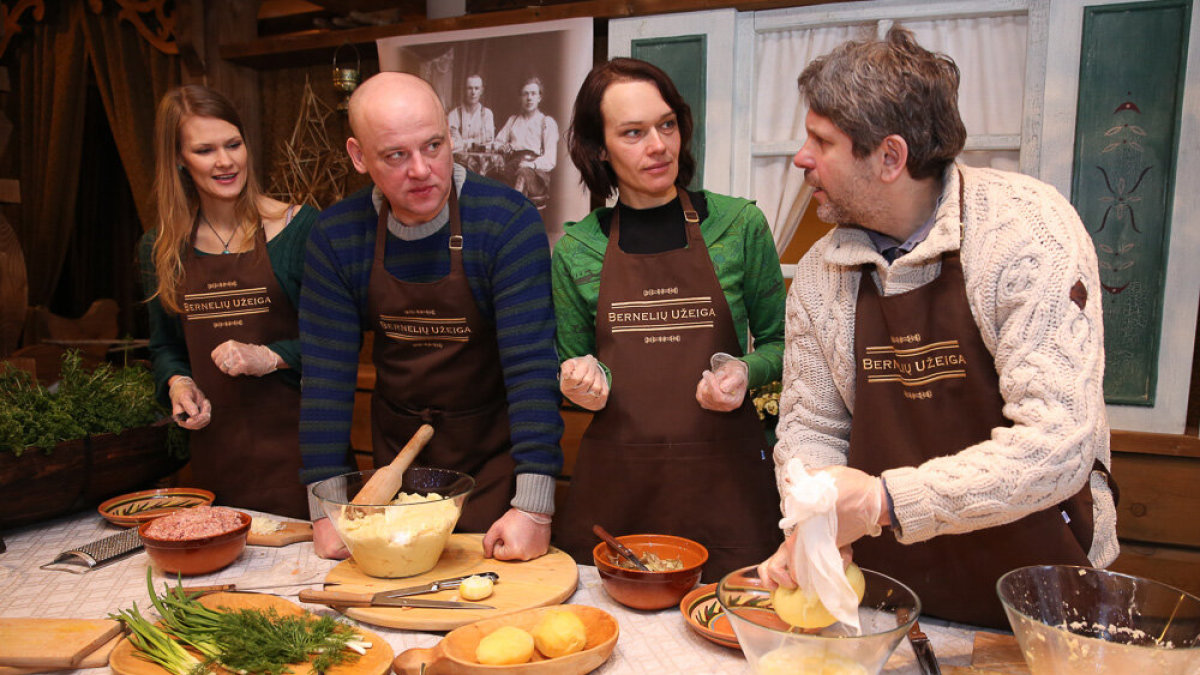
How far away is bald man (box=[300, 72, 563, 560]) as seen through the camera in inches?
77.2

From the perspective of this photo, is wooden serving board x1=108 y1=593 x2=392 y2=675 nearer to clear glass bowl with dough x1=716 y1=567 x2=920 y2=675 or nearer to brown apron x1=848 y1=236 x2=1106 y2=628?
clear glass bowl with dough x1=716 y1=567 x2=920 y2=675

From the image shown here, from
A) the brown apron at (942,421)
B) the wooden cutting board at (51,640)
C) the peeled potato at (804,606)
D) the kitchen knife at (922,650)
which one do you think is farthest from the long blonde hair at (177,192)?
the kitchen knife at (922,650)

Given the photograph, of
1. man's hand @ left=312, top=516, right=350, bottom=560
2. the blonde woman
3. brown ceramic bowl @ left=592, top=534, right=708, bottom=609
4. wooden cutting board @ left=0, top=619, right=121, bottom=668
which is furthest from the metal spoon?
the blonde woman

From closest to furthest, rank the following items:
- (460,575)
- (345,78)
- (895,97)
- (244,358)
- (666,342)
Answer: (895,97), (460,575), (666,342), (244,358), (345,78)

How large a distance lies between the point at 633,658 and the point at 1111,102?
2750mm

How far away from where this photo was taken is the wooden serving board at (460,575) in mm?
1521

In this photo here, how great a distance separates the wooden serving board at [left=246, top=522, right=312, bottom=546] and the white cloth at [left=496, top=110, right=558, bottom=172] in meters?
2.44

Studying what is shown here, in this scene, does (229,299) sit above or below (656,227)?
below

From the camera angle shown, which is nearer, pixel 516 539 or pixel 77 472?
pixel 516 539

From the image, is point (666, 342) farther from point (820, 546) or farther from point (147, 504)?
point (147, 504)

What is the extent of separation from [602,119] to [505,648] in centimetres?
131

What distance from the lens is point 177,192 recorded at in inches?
102

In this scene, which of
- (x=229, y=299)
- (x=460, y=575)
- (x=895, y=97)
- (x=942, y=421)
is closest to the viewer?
(x=895, y=97)

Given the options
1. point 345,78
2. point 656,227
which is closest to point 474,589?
point 656,227
